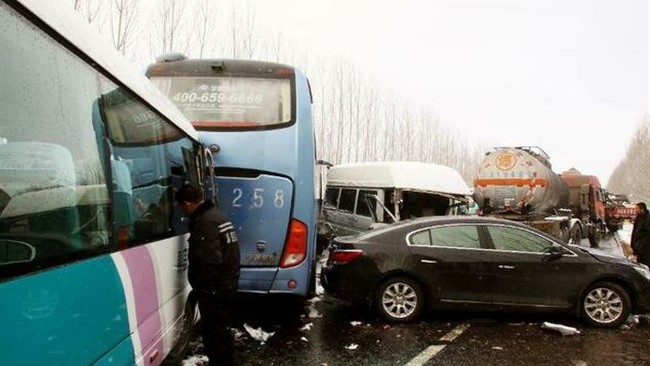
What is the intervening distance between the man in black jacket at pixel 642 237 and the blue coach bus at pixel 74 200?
30.6ft

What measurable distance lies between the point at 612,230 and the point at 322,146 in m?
16.8

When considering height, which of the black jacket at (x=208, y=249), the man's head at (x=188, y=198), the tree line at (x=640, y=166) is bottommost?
the tree line at (x=640, y=166)

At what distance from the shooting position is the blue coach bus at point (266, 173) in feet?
20.8

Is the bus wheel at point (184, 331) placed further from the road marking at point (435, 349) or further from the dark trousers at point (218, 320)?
the road marking at point (435, 349)

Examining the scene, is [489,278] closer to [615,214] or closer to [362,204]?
[362,204]

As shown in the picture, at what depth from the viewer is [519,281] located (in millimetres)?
7258

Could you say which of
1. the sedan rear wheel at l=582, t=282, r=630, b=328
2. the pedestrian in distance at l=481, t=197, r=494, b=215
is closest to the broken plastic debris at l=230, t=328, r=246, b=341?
the sedan rear wheel at l=582, t=282, r=630, b=328

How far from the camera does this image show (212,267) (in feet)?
14.9

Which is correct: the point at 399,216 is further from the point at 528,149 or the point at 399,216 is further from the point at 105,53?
the point at 105,53

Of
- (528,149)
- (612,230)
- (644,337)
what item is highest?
(528,149)

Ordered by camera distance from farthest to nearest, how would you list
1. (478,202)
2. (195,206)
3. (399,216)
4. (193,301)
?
(478,202), (399,216), (193,301), (195,206)

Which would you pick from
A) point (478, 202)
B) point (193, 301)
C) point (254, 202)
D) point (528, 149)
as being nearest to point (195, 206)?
point (193, 301)

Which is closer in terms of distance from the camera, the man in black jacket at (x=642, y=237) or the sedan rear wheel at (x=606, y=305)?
the sedan rear wheel at (x=606, y=305)

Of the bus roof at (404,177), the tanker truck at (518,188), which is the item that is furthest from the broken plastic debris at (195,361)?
the tanker truck at (518,188)
